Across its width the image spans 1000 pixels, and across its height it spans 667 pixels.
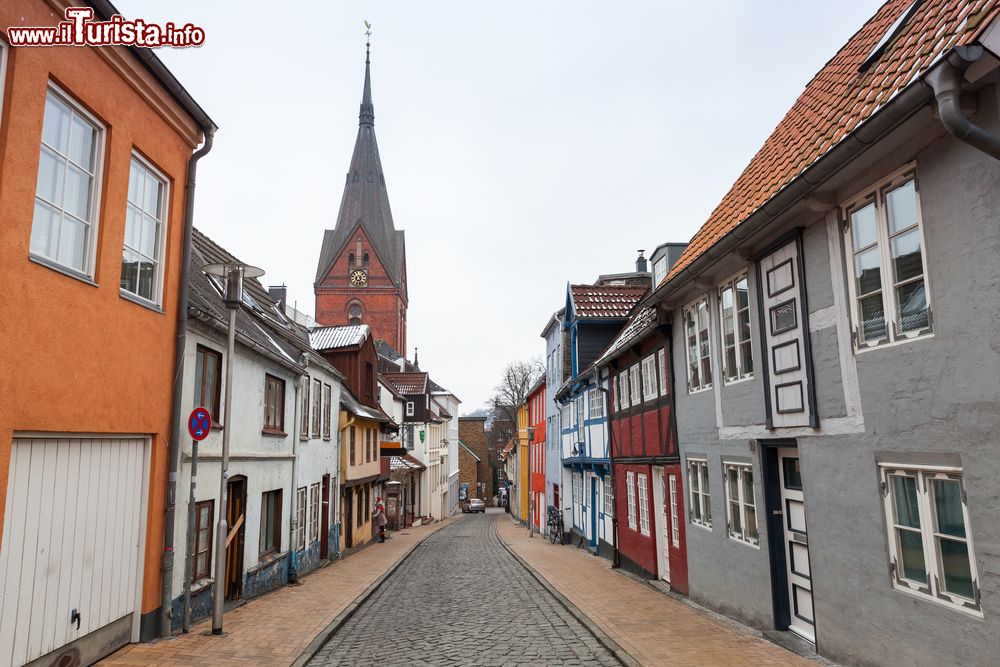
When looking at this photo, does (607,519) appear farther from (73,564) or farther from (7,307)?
(7,307)

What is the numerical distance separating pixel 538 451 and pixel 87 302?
29.3 m

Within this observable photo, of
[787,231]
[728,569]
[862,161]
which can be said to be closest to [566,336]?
[728,569]

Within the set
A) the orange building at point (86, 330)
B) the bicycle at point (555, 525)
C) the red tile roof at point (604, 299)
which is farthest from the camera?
the bicycle at point (555, 525)

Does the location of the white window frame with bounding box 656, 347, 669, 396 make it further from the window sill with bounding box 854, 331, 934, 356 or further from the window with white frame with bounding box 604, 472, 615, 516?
the window sill with bounding box 854, 331, 934, 356

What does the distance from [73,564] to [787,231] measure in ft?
27.1

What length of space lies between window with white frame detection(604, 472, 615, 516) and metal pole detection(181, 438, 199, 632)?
11.2m

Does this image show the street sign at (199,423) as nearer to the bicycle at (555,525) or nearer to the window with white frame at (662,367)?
the window with white frame at (662,367)

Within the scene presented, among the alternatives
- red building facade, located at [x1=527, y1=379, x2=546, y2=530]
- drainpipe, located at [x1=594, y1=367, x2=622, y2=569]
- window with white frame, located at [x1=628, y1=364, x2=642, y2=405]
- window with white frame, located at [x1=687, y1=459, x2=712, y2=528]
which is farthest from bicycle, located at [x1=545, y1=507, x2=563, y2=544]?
window with white frame, located at [x1=687, y1=459, x2=712, y2=528]

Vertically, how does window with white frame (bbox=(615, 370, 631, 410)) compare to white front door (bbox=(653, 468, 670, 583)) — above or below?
above

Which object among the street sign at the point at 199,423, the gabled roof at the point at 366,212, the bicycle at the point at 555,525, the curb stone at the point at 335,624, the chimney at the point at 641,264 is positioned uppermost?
the gabled roof at the point at 366,212

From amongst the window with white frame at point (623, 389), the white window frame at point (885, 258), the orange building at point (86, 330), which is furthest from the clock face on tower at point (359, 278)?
the white window frame at point (885, 258)

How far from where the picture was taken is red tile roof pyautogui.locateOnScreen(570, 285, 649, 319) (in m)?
21.1

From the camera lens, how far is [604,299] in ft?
70.5

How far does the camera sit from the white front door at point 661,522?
43.3ft
